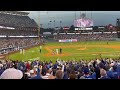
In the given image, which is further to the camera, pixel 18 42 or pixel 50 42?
pixel 50 42

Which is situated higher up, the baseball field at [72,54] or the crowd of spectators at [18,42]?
the crowd of spectators at [18,42]

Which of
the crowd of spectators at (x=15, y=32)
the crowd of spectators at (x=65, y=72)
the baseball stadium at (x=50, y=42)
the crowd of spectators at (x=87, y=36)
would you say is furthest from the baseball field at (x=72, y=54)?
the crowd of spectators at (x=87, y=36)

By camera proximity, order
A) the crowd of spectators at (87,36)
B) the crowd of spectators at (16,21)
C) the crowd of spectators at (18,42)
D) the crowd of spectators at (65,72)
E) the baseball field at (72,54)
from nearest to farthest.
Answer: the crowd of spectators at (65,72) < the baseball field at (72,54) < the crowd of spectators at (16,21) < the crowd of spectators at (18,42) < the crowd of spectators at (87,36)

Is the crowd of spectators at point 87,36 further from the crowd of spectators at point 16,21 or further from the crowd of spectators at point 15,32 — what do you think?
the crowd of spectators at point 16,21

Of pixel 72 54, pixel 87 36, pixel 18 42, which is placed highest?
pixel 87 36

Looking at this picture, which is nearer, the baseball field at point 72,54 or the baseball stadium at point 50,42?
the baseball stadium at point 50,42

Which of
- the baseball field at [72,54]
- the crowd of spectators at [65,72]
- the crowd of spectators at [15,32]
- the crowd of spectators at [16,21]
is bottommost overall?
the baseball field at [72,54]

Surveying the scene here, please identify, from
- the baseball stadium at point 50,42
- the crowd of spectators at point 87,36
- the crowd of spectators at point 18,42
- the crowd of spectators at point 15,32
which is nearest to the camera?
the baseball stadium at point 50,42

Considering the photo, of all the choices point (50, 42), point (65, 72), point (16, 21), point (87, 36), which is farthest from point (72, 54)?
point (87, 36)

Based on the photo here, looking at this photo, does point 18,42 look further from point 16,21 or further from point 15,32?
point 16,21

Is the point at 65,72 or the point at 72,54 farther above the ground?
the point at 65,72
